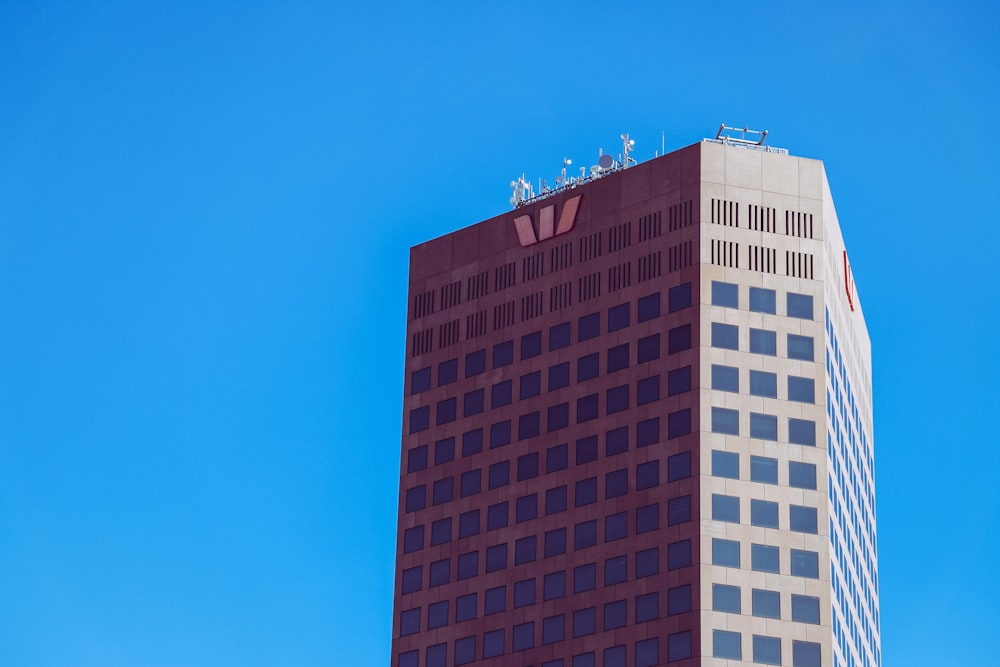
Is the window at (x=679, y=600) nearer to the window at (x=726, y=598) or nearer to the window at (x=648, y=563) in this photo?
the window at (x=726, y=598)

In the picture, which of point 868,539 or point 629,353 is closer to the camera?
point 629,353

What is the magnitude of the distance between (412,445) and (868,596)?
4085cm

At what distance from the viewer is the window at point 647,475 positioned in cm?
17250

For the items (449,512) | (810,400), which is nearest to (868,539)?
(810,400)

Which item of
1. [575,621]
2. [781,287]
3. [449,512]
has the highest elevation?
[781,287]

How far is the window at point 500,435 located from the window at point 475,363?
5.76 metres

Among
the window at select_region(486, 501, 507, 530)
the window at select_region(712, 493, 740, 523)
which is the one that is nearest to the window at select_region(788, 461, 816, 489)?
the window at select_region(712, 493, 740, 523)

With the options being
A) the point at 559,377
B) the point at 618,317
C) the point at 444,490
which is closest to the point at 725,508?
the point at 618,317

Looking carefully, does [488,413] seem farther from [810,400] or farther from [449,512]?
[810,400]

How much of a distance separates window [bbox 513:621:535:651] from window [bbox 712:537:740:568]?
16570 mm

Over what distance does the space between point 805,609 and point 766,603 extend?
10.2 feet

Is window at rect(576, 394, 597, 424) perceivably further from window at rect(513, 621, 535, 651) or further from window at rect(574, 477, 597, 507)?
window at rect(513, 621, 535, 651)

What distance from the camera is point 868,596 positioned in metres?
192

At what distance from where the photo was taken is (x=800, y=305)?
588 ft
